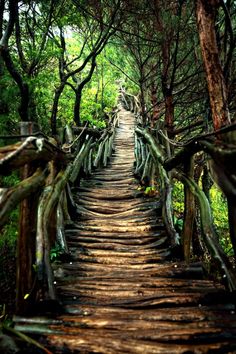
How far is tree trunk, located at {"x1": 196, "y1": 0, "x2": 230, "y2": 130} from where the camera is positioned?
4.70m

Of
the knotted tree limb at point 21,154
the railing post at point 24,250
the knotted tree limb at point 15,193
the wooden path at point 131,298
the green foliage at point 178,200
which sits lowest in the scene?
the green foliage at point 178,200

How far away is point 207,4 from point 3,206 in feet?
14.5

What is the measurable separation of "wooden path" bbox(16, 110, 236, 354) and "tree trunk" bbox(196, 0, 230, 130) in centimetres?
184

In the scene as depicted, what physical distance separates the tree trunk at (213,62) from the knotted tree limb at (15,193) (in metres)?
3.10

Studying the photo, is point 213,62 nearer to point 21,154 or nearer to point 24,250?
point 21,154

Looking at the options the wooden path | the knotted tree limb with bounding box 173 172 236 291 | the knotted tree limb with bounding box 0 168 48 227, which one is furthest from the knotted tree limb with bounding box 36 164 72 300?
the knotted tree limb with bounding box 173 172 236 291

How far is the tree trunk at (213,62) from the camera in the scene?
4699 millimetres

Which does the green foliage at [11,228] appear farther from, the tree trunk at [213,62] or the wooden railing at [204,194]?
the tree trunk at [213,62]

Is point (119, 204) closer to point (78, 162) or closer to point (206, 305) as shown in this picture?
point (78, 162)

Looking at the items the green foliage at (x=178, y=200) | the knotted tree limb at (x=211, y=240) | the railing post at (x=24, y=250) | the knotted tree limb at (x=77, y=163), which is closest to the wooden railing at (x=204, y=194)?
the knotted tree limb at (x=211, y=240)

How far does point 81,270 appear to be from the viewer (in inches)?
142

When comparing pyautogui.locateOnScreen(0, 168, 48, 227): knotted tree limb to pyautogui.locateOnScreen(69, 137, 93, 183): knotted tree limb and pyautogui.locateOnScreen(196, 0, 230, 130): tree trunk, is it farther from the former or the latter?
pyautogui.locateOnScreen(69, 137, 93, 183): knotted tree limb

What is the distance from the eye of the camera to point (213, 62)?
4.76 m

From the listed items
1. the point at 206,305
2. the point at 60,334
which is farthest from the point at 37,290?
the point at 206,305
